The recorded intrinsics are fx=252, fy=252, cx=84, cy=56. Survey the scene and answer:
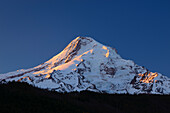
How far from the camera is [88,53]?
183625mm

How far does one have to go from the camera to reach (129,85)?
14775 cm

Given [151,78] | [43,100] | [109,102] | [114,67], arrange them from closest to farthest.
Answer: [43,100] < [109,102] < [151,78] < [114,67]

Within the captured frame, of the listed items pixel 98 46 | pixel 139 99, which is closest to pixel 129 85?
pixel 98 46

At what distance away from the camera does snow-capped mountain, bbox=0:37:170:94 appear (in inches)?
5423

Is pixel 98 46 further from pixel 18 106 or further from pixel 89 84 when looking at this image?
pixel 18 106

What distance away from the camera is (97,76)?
157 meters

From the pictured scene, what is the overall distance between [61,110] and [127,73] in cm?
13881

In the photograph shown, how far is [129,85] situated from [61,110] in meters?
126

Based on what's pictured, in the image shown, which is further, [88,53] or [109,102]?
[88,53]

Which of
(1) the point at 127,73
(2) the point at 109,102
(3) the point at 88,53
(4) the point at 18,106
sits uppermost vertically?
(3) the point at 88,53

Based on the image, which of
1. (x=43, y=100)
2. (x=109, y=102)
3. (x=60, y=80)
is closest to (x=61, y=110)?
(x=43, y=100)

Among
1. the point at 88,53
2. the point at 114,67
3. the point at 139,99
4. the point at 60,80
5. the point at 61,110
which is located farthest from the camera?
the point at 88,53

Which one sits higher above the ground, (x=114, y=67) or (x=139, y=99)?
(x=114, y=67)

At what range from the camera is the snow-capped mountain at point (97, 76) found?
13775 cm
